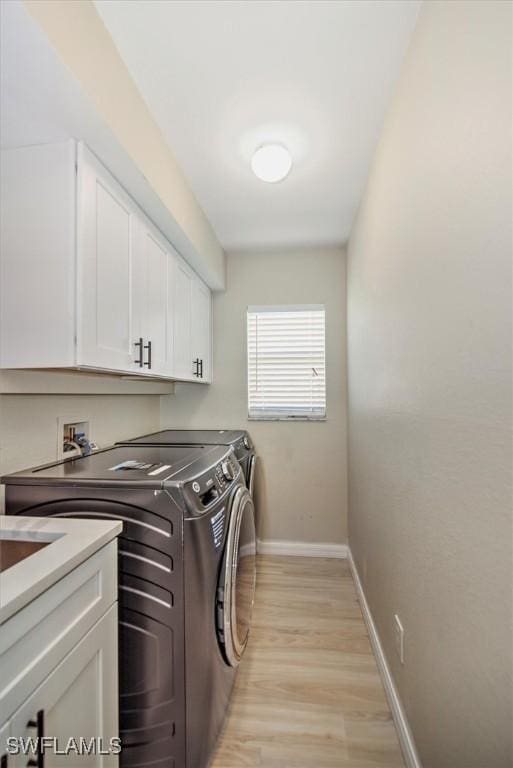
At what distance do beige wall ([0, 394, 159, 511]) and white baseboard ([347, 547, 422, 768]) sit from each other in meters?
1.62

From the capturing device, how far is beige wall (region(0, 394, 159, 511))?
136 centimetres

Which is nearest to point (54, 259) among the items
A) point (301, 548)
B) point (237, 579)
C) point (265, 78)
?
point (265, 78)

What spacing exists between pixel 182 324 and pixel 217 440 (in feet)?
2.55

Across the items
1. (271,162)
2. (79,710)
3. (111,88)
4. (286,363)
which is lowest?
(79,710)

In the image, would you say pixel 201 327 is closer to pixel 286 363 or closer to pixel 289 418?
pixel 286 363

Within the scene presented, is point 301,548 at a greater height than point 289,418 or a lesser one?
lesser

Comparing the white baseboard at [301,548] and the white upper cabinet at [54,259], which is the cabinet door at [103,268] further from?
the white baseboard at [301,548]

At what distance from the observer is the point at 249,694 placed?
1.58m

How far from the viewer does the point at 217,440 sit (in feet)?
7.82

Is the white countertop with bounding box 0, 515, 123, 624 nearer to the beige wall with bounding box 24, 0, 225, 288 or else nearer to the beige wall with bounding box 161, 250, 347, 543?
the beige wall with bounding box 24, 0, 225, 288

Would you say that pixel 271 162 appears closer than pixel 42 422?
No

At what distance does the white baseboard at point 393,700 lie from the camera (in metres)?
1.22

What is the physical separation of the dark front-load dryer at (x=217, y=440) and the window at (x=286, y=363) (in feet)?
1.08

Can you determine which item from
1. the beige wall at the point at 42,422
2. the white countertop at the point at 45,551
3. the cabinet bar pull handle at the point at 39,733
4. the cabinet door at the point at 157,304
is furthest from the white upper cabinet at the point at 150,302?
the cabinet bar pull handle at the point at 39,733
